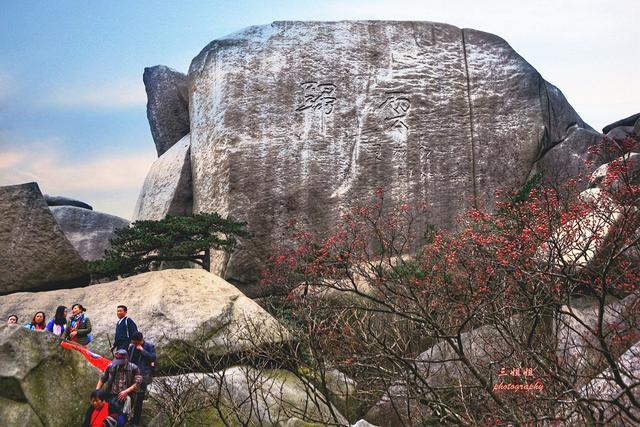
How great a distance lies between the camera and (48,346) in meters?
7.82

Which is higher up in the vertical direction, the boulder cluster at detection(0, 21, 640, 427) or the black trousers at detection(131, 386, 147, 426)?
the boulder cluster at detection(0, 21, 640, 427)

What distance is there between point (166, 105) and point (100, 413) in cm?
1322

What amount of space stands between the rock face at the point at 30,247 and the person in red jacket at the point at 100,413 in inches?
192

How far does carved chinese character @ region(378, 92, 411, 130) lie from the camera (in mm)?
16594

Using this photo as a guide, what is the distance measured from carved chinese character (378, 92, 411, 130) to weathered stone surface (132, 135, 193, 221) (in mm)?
4820

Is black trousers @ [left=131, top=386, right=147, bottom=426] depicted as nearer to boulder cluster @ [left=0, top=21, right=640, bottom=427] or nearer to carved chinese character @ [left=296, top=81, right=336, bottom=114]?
boulder cluster @ [left=0, top=21, right=640, bottom=427]

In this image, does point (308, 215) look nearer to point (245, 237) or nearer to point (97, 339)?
point (245, 237)

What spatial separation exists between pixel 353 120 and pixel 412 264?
4.79 m

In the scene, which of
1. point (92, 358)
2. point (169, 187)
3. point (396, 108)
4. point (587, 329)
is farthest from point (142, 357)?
point (396, 108)

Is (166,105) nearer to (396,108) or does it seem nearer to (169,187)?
(169,187)

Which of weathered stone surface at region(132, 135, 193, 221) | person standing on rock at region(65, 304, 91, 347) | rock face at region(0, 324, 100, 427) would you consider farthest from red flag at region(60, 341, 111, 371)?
weathered stone surface at region(132, 135, 193, 221)

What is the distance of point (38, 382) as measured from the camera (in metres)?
7.66

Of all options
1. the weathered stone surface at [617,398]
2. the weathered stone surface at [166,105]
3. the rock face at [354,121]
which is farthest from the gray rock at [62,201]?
the weathered stone surface at [617,398]

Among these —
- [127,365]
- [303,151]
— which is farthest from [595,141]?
[127,365]
